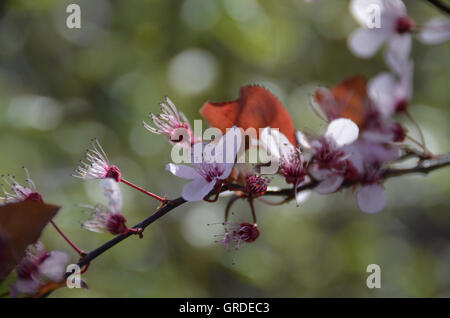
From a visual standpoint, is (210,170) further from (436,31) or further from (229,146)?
(436,31)

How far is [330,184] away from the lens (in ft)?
2.04

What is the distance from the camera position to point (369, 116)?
74 cm

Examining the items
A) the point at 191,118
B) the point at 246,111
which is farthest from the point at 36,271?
the point at 191,118

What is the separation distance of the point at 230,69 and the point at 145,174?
43cm

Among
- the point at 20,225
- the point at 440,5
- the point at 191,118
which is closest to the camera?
the point at 20,225

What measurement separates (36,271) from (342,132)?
410mm

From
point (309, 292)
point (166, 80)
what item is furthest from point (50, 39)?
point (309, 292)

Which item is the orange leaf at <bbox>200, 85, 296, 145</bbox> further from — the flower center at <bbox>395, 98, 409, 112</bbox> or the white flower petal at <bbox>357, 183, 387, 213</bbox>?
the flower center at <bbox>395, 98, 409, 112</bbox>

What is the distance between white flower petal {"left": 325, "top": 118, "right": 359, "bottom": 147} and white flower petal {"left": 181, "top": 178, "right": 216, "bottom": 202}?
0.59ft

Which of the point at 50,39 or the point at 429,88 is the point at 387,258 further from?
the point at 50,39

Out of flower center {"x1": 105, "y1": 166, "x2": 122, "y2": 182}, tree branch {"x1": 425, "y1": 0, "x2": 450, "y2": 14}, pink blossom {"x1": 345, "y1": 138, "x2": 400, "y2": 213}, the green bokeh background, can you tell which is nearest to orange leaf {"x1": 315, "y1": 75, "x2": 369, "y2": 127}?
pink blossom {"x1": 345, "y1": 138, "x2": 400, "y2": 213}

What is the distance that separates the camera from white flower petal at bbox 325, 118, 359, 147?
61 centimetres

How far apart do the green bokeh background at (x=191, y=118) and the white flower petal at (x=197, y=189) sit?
0.74 meters

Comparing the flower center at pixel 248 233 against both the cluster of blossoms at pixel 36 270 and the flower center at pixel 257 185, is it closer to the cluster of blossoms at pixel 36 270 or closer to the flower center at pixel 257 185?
the flower center at pixel 257 185
